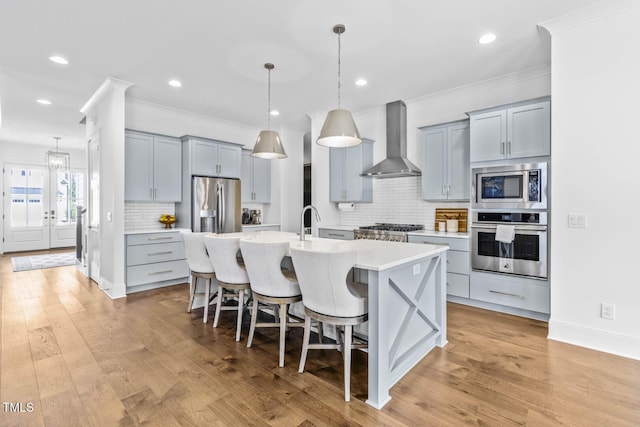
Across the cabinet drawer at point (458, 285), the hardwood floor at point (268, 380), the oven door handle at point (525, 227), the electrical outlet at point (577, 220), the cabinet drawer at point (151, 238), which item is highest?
the electrical outlet at point (577, 220)

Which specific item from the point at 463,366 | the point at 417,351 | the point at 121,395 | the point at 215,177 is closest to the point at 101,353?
the point at 121,395

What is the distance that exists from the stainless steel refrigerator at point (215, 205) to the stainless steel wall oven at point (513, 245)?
3.91 m

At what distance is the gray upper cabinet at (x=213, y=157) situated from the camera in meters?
5.15

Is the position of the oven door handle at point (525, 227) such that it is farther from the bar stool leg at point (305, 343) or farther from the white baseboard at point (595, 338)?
the bar stool leg at point (305, 343)

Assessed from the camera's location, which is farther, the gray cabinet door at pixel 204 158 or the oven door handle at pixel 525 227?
the gray cabinet door at pixel 204 158

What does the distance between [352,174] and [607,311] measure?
3562mm

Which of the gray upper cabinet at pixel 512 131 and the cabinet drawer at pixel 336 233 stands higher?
the gray upper cabinet at pixel 512 131

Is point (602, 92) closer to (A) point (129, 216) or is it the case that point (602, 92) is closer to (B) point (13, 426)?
(B) point (13, 426)

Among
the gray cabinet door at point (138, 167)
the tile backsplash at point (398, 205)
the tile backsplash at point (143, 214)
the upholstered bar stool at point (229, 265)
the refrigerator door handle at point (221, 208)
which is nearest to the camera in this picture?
the upholstered bar stool at point (229, 265)

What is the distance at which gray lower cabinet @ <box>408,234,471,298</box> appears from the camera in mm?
3787

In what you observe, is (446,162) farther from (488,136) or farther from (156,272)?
(156,272)

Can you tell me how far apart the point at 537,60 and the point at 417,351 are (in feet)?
11.4

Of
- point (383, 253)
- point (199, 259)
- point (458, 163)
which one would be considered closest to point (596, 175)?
point (458, 163)

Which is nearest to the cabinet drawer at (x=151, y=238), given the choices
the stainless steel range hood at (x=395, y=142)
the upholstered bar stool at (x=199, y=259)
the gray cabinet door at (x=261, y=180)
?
the upholstered bar stool at (x=199, y=259)
